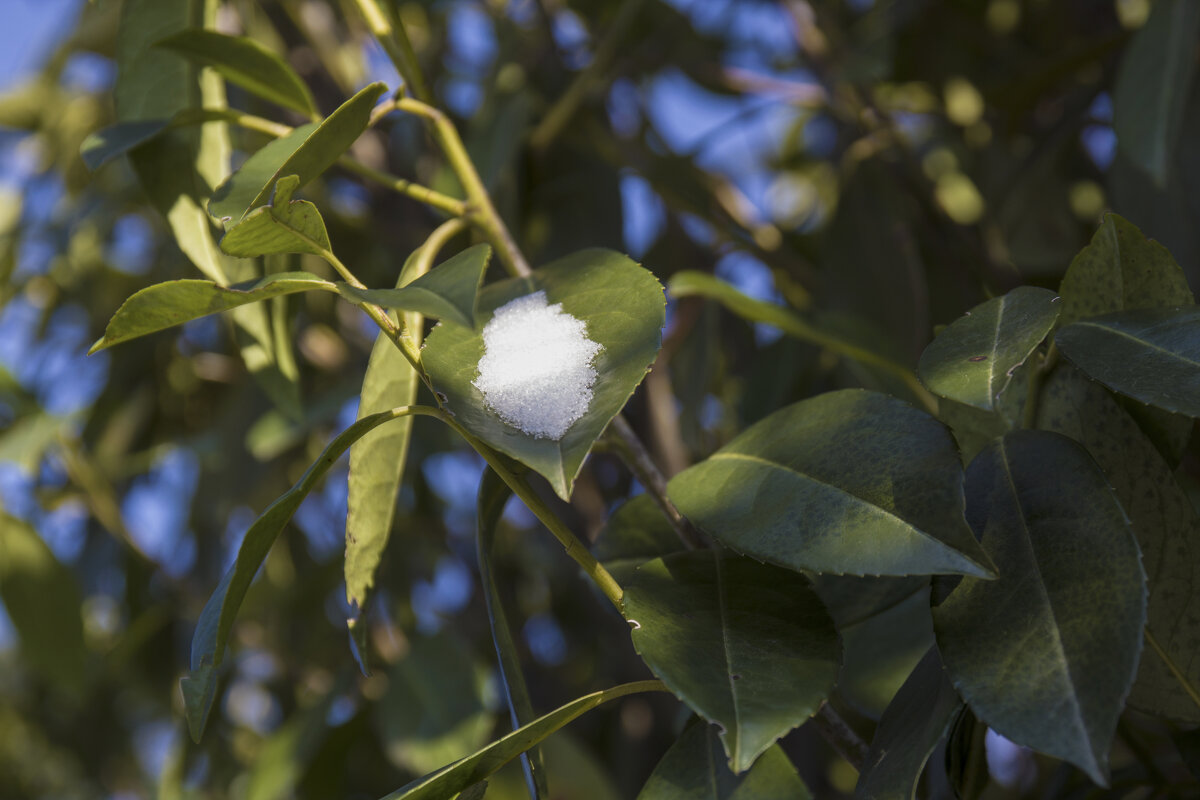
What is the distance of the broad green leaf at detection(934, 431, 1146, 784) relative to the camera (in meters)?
0.27

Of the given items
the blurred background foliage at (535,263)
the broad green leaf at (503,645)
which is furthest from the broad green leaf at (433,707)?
the broad green leaf at (503,645)

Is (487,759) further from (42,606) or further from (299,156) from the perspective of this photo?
(42,606)

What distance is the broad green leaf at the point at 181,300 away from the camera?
32 cm

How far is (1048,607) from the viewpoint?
0.30m

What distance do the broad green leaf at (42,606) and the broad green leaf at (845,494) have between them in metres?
0.68

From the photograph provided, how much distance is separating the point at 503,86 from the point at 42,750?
1.60 meters

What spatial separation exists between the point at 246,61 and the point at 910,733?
0.44 meters

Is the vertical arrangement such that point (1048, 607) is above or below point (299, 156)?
below

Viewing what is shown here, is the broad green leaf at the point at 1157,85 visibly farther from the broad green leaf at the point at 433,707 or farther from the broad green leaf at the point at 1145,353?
the broad green leaf at the point at 433,707

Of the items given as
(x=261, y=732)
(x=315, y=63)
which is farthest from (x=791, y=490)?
(x=261, y=732)

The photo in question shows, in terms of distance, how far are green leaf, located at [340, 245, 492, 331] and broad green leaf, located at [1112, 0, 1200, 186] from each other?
0.47 metres

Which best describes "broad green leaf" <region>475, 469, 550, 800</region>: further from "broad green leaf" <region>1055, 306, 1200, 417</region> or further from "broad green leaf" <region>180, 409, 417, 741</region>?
"broad green leaf" <region>1055, 306, 1200, 417</region>

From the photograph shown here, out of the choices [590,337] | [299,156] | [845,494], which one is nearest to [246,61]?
[299,156]

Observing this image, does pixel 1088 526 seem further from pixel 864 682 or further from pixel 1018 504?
pixel 864 682
